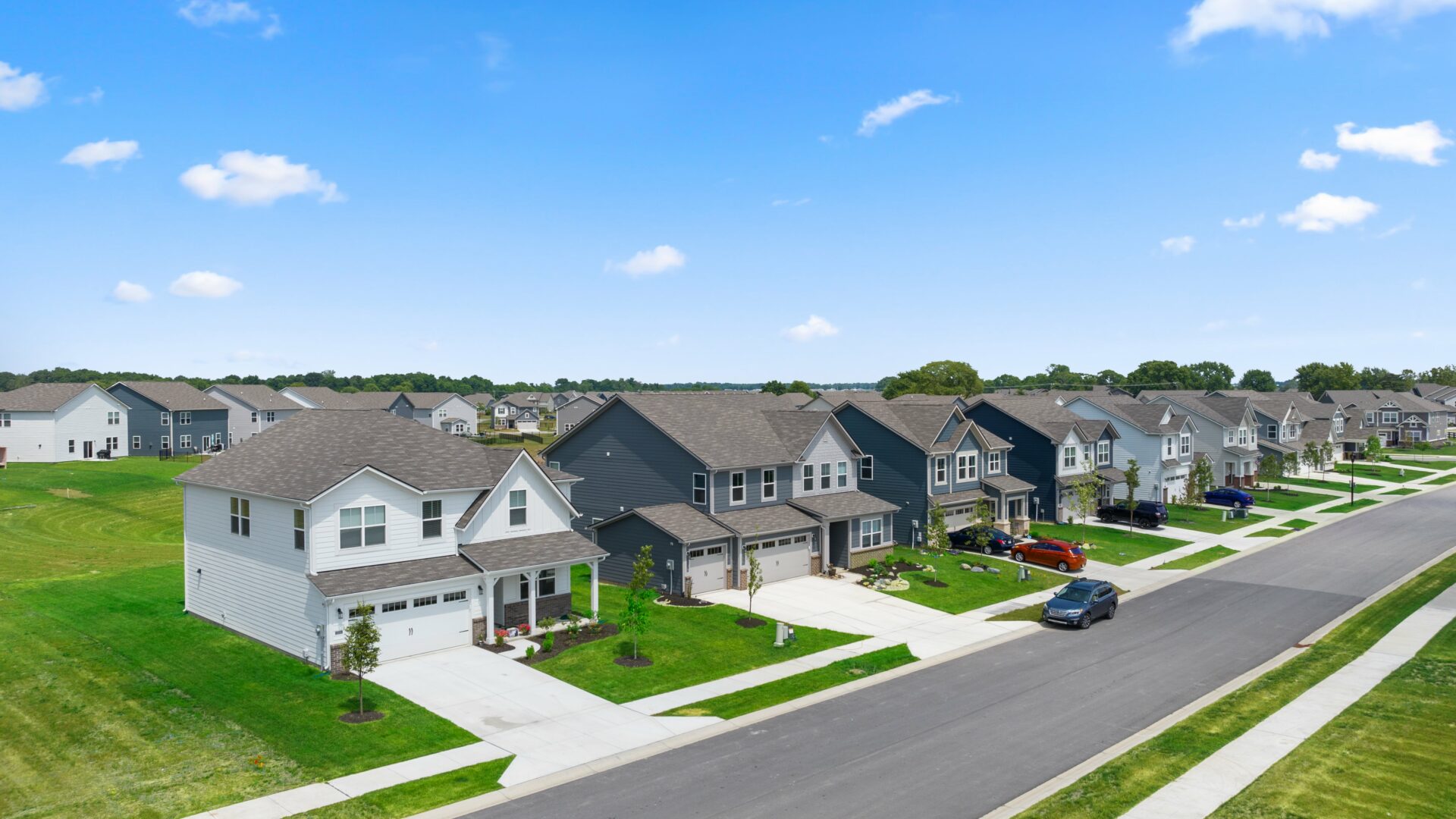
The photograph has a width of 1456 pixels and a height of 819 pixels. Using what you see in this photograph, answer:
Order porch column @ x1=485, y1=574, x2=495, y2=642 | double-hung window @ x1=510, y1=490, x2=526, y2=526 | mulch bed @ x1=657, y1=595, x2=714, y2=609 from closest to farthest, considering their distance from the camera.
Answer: porch column @ x1=485, y1=574, x2=495, y2=642 < double-hung window @ x1=510, y1=490, x2=526, y2=526 < mulch bed @ x1=657, y1=595, x2=714, y2=609

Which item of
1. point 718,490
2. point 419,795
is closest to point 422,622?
point 419,795

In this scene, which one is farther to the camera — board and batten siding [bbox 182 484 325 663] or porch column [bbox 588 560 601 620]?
porch column [bbox 588 560 601 620]

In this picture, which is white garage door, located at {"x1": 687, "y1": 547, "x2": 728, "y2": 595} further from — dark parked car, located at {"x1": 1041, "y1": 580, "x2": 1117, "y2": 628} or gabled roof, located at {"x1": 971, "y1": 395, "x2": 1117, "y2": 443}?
gabled roof, located at {"x1": 971, "y1": 395, "x2": 1117, "y2": 443}

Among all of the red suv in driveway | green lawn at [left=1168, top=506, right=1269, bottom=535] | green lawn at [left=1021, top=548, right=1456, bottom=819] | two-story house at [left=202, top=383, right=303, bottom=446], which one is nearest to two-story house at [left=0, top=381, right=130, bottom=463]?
two-story house at [left=202, top=383, right=303, bottom=446]

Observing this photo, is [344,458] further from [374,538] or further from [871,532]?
[871,532]

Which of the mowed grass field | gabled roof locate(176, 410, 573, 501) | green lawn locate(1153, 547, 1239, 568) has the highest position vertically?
gabled roof locate(176, 410, 573, 501)

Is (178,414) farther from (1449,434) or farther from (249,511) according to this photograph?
(1449,434)
